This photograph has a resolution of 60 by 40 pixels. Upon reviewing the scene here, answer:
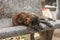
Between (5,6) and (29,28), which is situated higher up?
(5,6)

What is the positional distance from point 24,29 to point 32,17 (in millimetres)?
131

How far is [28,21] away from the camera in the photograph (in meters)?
1.30

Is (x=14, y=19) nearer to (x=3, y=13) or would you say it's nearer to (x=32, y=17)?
(x=32, y=17)

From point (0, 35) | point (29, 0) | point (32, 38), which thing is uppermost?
point (29, 0)

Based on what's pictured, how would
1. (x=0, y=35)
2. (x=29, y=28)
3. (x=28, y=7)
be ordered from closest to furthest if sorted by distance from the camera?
(x=0, y=35)
(x=29, y=28)
(x=28, y=7)

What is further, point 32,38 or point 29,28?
point 32,38

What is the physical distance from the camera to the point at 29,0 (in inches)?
75.9

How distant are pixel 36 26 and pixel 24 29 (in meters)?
0.11

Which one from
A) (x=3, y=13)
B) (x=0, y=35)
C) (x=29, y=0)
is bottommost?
(x=0, y=35)

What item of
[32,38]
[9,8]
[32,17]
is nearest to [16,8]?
[9,8]

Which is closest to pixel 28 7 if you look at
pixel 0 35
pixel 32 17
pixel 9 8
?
pixel 9 8

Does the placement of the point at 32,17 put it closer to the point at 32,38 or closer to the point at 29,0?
the point at 32,38

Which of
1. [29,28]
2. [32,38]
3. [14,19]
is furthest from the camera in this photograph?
[32,38]

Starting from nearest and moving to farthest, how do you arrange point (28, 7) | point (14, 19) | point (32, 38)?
point (14, 19)
point (32, 38)
point (28, 7)
